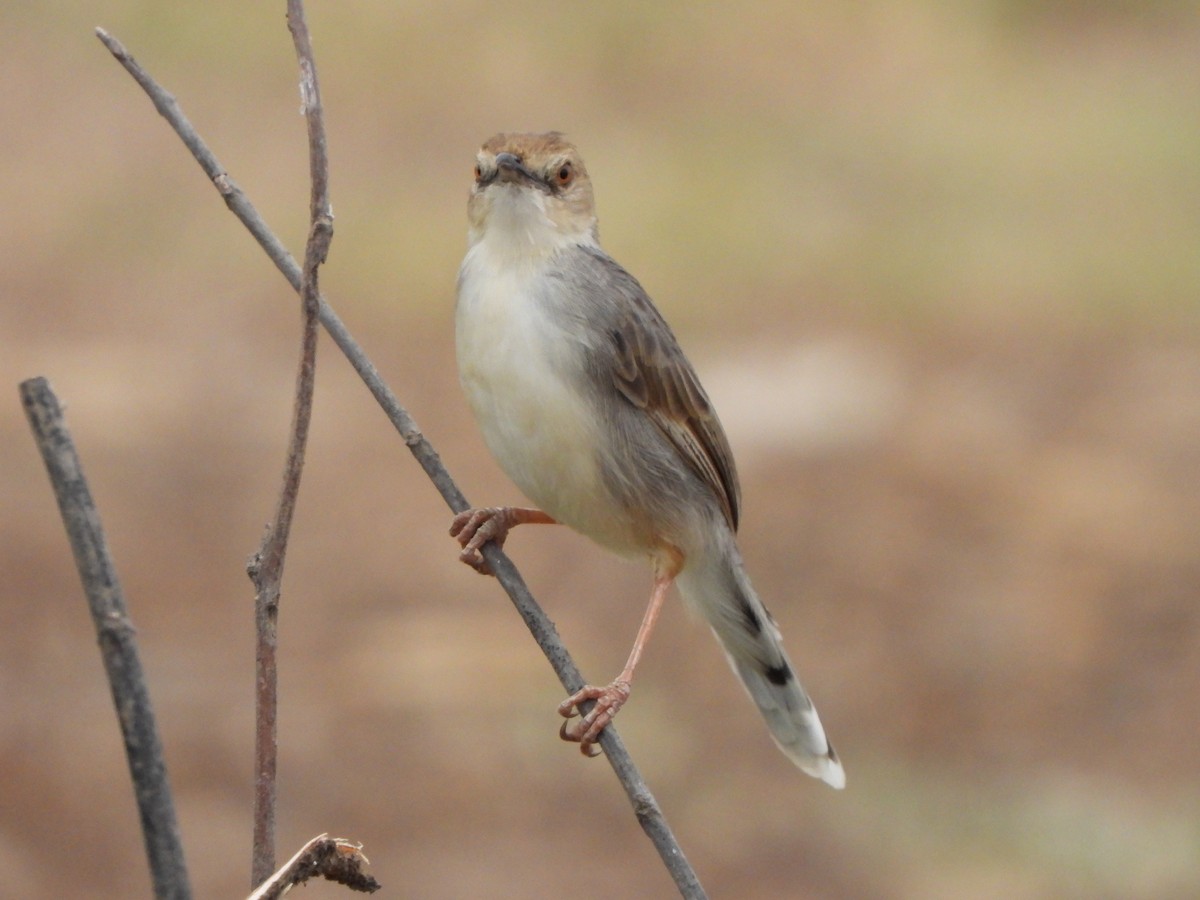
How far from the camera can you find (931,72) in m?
14.4

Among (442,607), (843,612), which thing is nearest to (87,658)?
(442,607)

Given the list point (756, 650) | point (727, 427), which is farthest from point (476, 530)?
point (727, 427)

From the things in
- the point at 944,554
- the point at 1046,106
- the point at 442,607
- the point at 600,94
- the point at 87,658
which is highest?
the point at 1046,106

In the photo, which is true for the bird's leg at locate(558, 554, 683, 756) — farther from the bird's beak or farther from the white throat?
the bird's beak

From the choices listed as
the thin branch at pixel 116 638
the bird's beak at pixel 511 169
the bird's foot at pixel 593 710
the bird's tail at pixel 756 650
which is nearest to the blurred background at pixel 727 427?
the bird's tail at pixel 756 650

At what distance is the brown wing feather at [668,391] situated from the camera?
14.2 feet

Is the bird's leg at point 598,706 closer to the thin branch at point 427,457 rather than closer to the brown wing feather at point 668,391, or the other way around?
the brown wing feather at point 668,391

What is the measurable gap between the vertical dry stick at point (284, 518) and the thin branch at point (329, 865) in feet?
0.16

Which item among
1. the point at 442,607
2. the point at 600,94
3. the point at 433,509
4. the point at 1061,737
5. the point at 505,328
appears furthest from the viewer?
the point at 600,94

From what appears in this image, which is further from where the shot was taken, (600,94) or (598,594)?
(600,94)

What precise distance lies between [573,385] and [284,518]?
219 cm

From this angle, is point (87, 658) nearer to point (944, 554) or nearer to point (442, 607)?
point (442, 607)

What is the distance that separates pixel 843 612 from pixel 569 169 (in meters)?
5.21

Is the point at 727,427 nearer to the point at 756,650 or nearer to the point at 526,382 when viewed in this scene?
the point at 756,650
